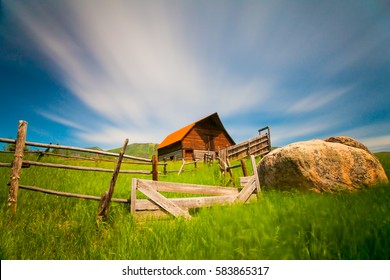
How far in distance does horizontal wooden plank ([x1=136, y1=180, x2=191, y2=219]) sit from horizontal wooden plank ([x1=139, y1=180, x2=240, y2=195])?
0.47 ft

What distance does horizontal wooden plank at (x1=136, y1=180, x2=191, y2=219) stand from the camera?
13.4 ft

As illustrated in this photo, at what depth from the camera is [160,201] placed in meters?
4.13

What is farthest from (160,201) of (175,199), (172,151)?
(172,151)

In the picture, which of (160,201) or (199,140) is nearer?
(160,201)

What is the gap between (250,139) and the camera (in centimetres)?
1644

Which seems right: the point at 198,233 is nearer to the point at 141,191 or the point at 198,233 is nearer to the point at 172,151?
the point at 141,191

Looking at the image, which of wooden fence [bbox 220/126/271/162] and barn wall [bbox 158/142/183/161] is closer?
wooden fence [bbox 220/126/271/162]

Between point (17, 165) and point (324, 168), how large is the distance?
774 cm

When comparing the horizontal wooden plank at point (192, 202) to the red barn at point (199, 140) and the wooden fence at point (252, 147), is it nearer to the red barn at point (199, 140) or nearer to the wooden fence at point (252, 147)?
the wooden fence at point (252, 147)

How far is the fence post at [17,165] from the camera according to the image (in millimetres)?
4116

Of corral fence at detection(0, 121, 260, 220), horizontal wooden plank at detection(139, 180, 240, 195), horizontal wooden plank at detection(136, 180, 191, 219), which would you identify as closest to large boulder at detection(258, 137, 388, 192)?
horizontal wooden plank at detection(139, 180, 240, 195)

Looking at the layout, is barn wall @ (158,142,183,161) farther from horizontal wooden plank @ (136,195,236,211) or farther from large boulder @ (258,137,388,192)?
horizontal wooden plank @ (136,195,236,211)

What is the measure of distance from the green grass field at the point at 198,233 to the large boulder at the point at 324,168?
74 cm
